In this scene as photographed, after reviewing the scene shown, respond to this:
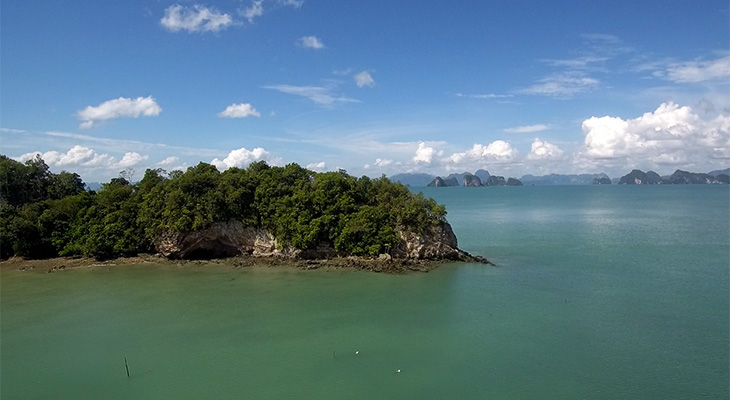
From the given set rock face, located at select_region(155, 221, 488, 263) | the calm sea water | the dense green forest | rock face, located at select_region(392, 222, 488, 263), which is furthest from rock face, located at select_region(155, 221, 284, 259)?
rock face, located at select_region(392, 222, 488, 263)

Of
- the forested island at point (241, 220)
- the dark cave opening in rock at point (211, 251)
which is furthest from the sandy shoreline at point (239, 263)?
the dark cave opening in rock at point (211, 251)

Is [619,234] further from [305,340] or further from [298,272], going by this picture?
[305,340]

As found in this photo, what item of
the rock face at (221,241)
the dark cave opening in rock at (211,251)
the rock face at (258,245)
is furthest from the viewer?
the dark cave opening in rock at (211,251)

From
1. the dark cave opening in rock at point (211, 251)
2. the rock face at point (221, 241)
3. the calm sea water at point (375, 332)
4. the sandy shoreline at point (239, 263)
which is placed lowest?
the calm sea water at point (375, 332)

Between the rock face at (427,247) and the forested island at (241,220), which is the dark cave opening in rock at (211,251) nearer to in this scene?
the forested island at (241,220)

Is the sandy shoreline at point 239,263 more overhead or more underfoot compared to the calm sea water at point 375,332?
more overhead

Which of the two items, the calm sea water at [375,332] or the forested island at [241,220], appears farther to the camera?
the forested island at [241,220]
